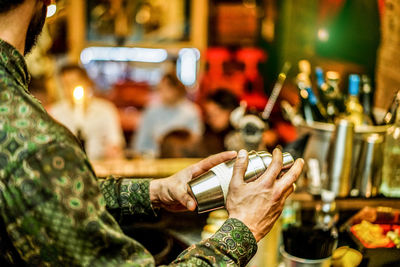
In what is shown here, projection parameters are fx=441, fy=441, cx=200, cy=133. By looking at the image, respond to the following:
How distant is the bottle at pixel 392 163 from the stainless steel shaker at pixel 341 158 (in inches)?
4.8

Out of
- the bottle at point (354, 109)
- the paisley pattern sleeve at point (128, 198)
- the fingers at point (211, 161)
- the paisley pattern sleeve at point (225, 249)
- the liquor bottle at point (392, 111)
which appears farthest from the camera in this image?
the bottle at point (354, 109)

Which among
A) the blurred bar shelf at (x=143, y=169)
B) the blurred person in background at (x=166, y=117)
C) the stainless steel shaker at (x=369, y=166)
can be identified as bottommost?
the blurred person in background at (x=166, y=117)

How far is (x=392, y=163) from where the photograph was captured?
1.57m

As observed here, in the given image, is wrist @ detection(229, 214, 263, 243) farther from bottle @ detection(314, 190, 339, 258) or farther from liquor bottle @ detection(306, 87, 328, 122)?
liquor bottle @ detection(306, 87, 328, 122)

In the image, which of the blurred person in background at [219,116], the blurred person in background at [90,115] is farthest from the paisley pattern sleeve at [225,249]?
the blurred person in background at [90,115]

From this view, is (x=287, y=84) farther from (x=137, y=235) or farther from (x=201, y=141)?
(x=137, y=235)

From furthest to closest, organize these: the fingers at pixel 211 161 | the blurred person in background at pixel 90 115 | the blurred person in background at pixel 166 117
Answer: the blurred person in background at pixel 166 117 < the blurred person in background at pixel 90 115 < the fingers at pixel 211 161

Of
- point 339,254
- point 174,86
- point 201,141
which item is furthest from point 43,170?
point 174,86

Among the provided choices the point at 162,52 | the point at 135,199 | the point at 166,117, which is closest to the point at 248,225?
the point at 135,199

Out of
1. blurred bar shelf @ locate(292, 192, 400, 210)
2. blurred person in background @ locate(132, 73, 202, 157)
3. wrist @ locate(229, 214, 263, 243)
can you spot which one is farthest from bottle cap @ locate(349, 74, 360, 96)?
blurred person in background @ locate(132, 73, 202, 157)

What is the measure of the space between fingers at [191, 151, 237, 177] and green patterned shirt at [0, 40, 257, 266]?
39 centimetres

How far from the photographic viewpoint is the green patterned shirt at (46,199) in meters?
0.75

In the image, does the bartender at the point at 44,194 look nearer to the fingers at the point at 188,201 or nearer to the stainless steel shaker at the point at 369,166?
the fingers at the point at 188,201

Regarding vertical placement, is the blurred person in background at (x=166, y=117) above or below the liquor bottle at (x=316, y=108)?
below
